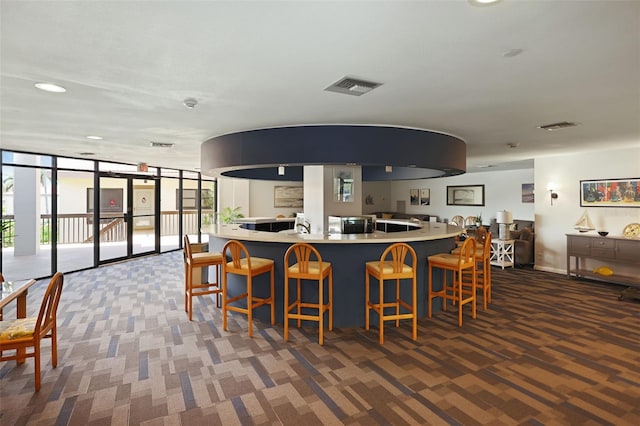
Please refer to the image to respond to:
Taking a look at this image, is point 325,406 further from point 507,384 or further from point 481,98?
point 481,98

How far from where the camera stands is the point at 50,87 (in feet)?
10.1

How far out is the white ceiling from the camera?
75.2 inches

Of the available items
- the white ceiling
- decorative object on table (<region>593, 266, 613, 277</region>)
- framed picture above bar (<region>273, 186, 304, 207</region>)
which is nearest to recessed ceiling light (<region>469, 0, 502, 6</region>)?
the white ceiling

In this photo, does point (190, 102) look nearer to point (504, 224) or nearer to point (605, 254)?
point (605, 254)

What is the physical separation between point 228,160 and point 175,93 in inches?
74.2

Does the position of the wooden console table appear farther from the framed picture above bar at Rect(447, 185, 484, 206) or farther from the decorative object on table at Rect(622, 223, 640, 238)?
the framed picture above bar at Rect(447, 185, 484, 206)

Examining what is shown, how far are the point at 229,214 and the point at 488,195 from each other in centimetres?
810

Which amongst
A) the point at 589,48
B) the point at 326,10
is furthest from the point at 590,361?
the point at 326,10

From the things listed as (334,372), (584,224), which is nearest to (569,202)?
(584,224)

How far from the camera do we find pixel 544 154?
732cm

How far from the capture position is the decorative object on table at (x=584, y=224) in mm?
6826

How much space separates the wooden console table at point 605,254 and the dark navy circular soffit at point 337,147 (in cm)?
350

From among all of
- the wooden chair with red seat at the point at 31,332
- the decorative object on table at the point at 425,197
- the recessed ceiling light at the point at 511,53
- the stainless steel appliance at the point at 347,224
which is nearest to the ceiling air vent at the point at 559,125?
the recessed ceiling light at the point at 511,53

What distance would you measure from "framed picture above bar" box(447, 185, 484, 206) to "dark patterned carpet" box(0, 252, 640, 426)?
6981 millimetres
